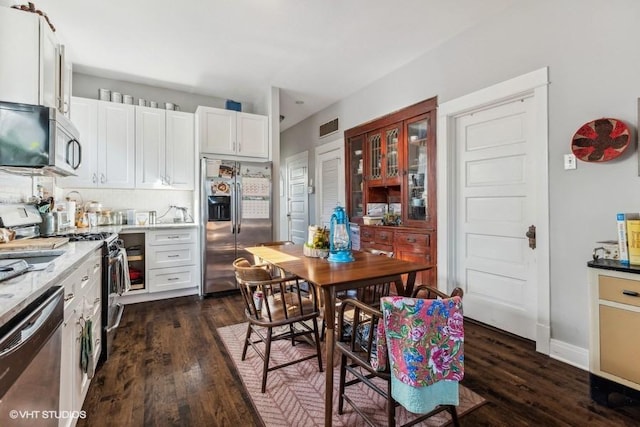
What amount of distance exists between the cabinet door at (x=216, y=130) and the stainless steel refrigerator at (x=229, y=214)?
261 mm

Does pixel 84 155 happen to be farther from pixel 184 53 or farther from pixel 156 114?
pixel 184 53

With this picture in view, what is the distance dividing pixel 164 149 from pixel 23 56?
6.70 feet

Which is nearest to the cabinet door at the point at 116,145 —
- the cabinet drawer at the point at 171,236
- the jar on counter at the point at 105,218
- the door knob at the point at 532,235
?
the jar on counter at the point at 105,218

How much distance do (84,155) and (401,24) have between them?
3.75 metres

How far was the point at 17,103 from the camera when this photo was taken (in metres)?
1.96

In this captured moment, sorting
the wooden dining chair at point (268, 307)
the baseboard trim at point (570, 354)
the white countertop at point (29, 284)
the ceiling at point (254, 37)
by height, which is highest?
the ceiling at point (254, 37)

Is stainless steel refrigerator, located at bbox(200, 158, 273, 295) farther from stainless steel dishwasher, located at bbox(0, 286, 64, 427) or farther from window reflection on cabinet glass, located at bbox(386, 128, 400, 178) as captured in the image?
stainless steel dishwasher, located at bbox(0, 286, 64, 427)

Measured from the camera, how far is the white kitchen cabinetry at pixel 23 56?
2023mm

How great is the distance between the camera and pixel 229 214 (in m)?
4.05

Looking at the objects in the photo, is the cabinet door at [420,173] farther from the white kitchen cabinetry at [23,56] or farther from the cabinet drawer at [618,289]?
the white kitchen cabinetry at [23,56]

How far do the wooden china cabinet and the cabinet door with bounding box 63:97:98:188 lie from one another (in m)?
3.29

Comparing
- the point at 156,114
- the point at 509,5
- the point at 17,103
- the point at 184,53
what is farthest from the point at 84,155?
the point at 509,5

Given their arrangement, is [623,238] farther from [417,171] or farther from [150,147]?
[150,147]

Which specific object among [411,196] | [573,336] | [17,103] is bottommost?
[573,336]
